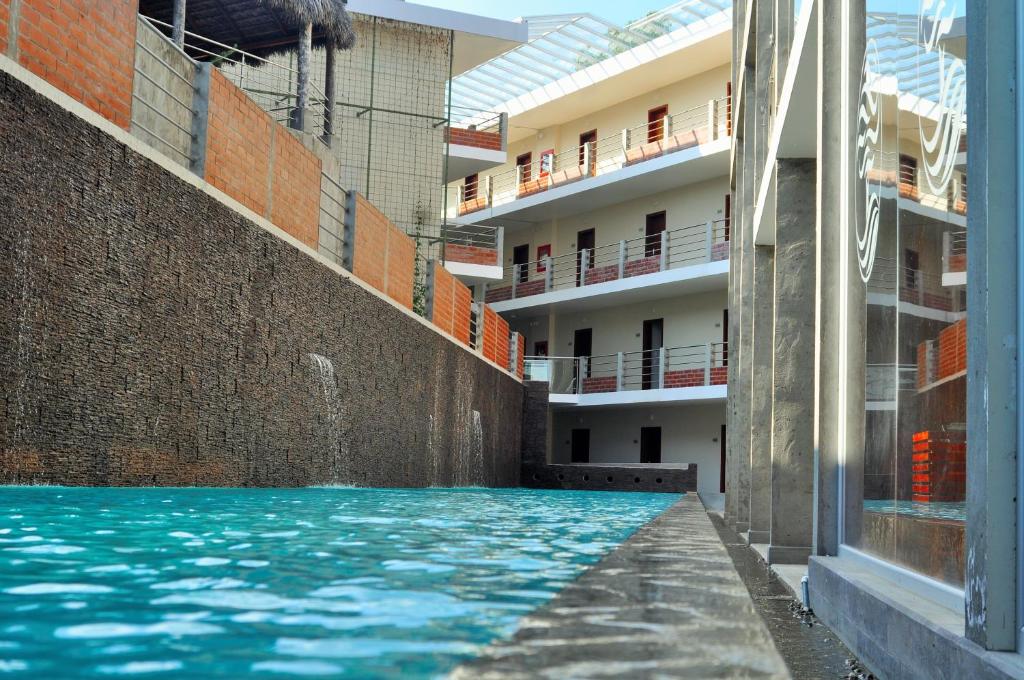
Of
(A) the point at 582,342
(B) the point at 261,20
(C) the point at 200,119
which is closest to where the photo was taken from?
(C) the point at 200,119

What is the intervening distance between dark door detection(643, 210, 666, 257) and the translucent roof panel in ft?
15.1

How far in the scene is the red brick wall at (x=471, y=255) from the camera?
2717 centimetres

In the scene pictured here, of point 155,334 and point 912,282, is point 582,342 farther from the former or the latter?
point 912,282

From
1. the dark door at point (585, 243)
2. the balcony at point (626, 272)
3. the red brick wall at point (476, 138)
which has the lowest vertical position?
the balcony at point (626, 272)

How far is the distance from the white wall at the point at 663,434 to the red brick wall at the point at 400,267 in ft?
41.8

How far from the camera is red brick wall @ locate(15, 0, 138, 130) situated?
6883mm

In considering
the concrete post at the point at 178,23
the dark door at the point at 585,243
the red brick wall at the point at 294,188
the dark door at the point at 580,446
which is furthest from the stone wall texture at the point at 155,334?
the dark door at the point at 580,446

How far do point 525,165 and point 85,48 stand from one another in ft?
82.6

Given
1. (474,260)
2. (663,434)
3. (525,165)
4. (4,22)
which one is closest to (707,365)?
(663,434)

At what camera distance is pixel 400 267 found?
1559 cm

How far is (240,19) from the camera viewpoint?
18266mm

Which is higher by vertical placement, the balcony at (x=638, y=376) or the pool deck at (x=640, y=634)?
the balcony at (x=638, y=376)

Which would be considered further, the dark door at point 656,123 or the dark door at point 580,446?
the dark door at point 580,446

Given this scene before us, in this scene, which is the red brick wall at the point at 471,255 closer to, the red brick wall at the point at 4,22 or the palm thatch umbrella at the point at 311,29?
the palm thatch umbrella at the point at 311,29
